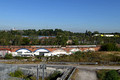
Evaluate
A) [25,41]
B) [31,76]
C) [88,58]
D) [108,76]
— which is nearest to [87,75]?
[108,76]

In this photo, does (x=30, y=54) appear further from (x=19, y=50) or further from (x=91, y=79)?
(x=91, y=79)

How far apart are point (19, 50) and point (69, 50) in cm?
1238

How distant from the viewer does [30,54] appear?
118 ft

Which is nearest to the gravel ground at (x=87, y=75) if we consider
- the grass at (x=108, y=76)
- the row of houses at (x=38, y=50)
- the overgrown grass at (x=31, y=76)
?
the grass at (x=108, y=76)

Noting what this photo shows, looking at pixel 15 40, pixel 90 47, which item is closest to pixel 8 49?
pixel 15 40

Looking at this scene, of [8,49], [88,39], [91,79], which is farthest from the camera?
[88,39]

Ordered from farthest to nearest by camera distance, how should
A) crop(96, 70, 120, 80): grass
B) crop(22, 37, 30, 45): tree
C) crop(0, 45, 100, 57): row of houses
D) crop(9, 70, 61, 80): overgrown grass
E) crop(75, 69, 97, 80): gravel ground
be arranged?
crop(22, 37, 30, 45): tree
crop(0, 45, 100, 57): row of houses
crop(9, 70, 61, 80): overgrown grass
crop(96, 70, 120, 80): grass
crop(75, 69, 97, 80): gravel ground

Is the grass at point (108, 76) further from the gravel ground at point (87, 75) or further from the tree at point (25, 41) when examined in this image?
the tree at point (25, 41)

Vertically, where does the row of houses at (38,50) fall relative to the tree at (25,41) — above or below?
below

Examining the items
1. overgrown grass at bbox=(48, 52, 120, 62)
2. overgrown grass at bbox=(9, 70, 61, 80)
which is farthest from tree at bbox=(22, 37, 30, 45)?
overgrown grass at bbox=(9, 70, 61, 80)

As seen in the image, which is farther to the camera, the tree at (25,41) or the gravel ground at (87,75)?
the tree at (25,41)

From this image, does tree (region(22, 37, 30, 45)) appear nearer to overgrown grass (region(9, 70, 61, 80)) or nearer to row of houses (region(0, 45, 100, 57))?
row of houses (region(0, 45, 100, 57))

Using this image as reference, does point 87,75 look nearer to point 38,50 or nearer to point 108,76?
point 108,76

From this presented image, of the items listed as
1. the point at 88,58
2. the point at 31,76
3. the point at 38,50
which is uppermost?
the point at 38,50
